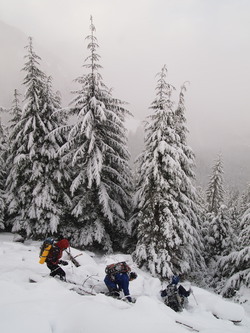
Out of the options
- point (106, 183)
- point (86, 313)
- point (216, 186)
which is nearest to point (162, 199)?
point (106, 183)

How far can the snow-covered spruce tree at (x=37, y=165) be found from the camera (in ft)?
51.3

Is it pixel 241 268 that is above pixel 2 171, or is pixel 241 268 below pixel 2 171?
below

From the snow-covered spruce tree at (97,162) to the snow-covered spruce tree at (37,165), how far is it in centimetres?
132

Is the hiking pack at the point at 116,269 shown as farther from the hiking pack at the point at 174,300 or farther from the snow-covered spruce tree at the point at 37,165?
the snow-covered spruce tree at the point at 37,165

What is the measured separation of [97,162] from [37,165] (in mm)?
4430

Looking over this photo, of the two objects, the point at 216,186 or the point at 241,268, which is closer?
the point at 241,268

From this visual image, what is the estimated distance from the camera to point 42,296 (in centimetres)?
574

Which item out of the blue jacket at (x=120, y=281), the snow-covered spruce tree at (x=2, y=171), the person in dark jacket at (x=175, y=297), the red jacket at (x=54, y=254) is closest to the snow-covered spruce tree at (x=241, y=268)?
the person in dark jacket at (x=175, y=297)

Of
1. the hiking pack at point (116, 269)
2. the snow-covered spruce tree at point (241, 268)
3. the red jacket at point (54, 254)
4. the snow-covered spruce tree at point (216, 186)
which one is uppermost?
the snow-covered spruce tree at point (216, 186)

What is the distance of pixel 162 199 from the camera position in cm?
1367

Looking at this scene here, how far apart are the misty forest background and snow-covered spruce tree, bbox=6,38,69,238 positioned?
0.07 m

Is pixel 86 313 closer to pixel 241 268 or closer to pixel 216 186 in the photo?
pixel 241 268

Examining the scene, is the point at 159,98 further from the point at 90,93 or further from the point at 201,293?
the point at 201,293

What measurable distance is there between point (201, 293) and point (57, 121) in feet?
45.8
